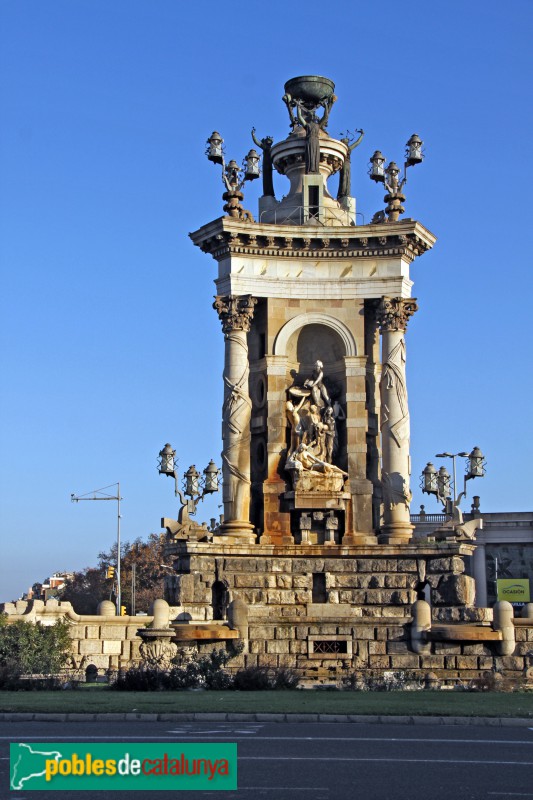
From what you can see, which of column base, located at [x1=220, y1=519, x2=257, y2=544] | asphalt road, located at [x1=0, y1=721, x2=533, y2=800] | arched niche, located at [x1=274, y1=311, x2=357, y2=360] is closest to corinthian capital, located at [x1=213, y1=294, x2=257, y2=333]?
arched niche, located at [x1=274, y1=311, x2=357, y2=360]

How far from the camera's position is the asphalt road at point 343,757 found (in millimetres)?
11477

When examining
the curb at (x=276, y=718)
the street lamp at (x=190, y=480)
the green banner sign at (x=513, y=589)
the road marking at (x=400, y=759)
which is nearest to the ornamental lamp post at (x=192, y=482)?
the street lamp at (x=190, y=480)

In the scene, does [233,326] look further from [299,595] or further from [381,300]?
[299,595]

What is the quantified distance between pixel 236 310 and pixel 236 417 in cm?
291

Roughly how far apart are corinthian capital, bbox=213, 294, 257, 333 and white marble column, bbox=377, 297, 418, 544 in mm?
3575

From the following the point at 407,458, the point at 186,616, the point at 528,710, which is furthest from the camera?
the point at 407,458

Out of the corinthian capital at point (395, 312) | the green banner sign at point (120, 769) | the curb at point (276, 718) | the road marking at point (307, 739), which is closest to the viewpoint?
the green banner sign at point (120, 769)

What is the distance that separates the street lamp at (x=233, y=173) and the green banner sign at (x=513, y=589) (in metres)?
60.0

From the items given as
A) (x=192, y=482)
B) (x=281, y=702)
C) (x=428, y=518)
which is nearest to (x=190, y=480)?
(x=192, y=482)

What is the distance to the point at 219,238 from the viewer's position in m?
36.0

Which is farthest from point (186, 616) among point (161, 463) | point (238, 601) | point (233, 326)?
point (233, 326)

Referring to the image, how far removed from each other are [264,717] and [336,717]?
1.00 metres

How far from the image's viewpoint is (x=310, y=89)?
38.9 metres

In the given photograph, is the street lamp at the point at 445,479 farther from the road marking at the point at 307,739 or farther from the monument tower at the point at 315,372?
the road marking at the point at 307,739
